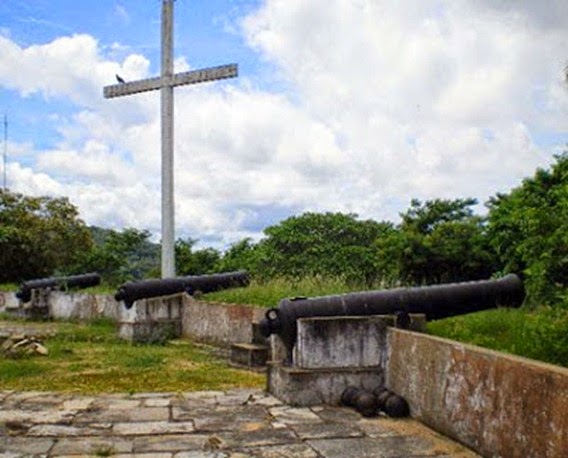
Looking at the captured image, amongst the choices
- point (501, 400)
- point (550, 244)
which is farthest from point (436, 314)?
point (501, 400)

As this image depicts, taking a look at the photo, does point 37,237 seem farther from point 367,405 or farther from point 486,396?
point 486,396

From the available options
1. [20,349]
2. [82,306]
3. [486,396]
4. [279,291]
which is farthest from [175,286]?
[486,396]

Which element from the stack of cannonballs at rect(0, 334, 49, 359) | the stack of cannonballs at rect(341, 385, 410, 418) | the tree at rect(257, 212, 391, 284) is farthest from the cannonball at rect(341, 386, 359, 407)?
the tree at rect(257, 212, 391, 284)

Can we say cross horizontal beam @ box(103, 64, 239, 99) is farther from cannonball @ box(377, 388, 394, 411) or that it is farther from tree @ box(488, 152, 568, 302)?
cannonball @ box(377, 388, 394, 411)

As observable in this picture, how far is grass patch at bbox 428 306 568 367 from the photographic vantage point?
4867 mm

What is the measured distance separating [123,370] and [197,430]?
384 cm

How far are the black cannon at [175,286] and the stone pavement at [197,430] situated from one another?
6388 millimetres

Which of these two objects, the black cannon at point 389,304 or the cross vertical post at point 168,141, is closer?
the black cannon at point 389,304

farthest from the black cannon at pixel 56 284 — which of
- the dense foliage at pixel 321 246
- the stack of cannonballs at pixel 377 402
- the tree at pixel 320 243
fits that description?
the stack of cannonballs at pixel 377 402

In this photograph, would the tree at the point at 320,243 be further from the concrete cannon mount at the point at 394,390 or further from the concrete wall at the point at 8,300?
the concrete cannon mount at the point at 394,390

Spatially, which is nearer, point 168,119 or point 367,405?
point 367,405

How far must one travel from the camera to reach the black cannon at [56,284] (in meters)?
19.6

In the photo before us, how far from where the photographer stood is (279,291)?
→ 12039mm

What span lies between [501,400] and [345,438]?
50.1 inches
